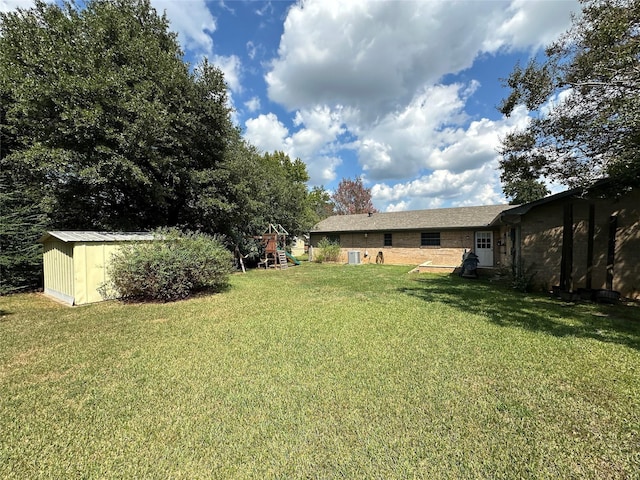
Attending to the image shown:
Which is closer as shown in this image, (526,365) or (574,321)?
(526,365)

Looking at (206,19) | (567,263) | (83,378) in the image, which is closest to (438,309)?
(567,263)

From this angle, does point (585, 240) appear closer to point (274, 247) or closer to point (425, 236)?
point (425, 236)

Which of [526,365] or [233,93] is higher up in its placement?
[233,93]

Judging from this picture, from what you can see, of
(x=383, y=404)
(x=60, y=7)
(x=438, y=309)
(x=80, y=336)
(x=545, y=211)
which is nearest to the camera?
(x=383, y=404)

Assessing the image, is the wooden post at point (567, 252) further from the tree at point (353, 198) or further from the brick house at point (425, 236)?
the tree at point (353, 198)

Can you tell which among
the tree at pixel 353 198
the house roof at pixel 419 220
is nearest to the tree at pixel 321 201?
the tree at pixel 353 198

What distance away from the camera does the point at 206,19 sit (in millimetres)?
10086

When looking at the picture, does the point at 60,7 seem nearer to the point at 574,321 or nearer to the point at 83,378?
the point at 83,378

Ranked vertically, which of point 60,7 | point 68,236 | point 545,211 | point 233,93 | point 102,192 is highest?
point 60,7

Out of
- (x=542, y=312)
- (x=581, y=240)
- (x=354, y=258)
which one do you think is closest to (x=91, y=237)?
(x=542, y=312)

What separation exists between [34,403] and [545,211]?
1288 centimetres

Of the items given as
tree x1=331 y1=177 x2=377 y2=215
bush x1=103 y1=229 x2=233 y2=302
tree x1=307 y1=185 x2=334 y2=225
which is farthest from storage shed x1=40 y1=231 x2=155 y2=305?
tree x1=331 y1=177 x2=377 y2=215

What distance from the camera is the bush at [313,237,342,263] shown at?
2089 cm

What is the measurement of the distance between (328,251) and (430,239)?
7.23 m
